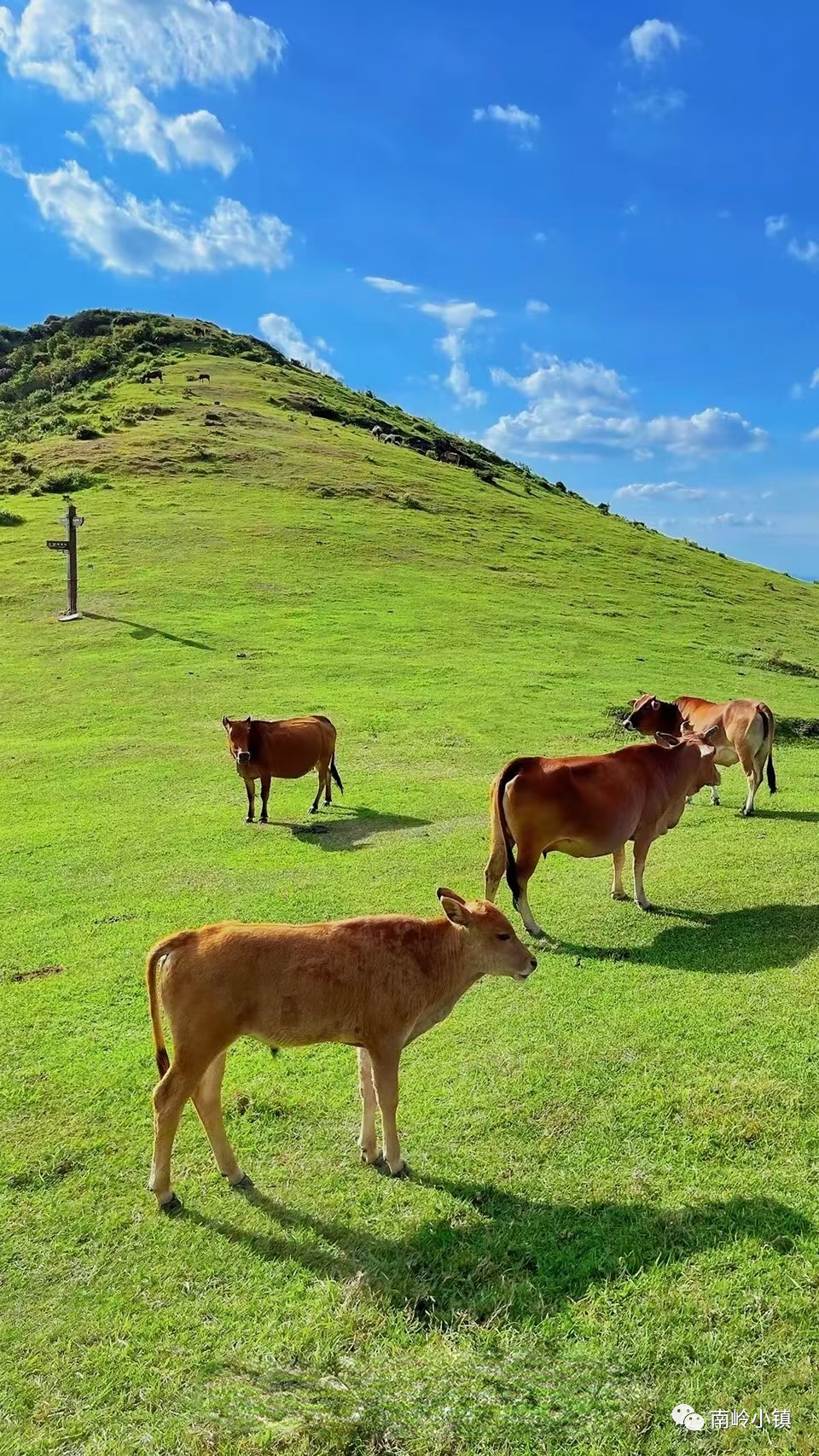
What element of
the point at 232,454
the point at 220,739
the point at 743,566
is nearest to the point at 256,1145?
the point at 220,739

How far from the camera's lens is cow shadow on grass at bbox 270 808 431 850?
39.8 feet

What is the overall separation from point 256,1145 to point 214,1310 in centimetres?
126

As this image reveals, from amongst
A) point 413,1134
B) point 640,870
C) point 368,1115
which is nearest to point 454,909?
point 368,1115

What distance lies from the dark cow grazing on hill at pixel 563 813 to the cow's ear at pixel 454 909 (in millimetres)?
3063

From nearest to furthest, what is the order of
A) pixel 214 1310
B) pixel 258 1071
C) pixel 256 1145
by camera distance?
pixel 214 1310 < pixel 256 1145 < pixel 258 1071

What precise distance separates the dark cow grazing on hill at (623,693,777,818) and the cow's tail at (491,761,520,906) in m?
4.87

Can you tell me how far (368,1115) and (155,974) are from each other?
146cm

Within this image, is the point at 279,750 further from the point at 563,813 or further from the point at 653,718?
the point at 563,813

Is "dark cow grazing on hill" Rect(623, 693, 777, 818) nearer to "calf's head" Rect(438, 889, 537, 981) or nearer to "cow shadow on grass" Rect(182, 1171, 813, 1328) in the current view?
"calf's head" Rect(438, 889, 537, 981)

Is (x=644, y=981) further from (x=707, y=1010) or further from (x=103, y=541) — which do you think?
(x=103, y=541)

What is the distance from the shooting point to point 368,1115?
5.07m

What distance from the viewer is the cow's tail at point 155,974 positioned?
474 centimetres

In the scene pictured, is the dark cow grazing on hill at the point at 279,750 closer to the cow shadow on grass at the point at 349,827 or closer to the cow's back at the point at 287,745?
the cow's back at the point at 287,745

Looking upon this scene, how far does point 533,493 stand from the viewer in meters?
63.1
